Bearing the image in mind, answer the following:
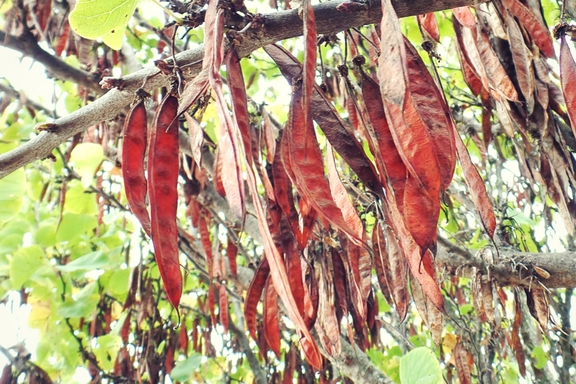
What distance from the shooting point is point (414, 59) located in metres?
0.65

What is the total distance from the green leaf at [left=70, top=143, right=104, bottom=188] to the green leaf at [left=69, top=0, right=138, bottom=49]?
0.82m

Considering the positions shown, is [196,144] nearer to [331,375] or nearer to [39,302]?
[331,375]

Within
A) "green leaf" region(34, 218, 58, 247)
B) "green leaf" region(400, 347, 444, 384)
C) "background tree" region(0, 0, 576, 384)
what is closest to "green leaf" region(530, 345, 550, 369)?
"background tree" region(0, 0, 576, 384)

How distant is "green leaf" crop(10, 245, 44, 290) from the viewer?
6.70 feet

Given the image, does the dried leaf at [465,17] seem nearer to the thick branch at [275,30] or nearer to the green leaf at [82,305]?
the thick branch at [275,30]

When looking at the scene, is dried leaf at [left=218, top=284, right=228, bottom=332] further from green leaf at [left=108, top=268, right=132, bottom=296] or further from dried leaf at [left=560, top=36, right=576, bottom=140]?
dried leaf at [left=560, top=36, right=576, bottom=140]

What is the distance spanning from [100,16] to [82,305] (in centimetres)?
171

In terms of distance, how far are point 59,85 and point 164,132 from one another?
2.41 m

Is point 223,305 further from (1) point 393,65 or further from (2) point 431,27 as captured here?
(1) point 393,65

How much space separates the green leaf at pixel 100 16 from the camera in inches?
33.0

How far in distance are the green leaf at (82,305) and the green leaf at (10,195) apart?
0.87 metres

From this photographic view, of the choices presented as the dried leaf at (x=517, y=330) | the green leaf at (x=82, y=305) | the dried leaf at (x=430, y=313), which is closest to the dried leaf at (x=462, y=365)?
the dried leaf at (x=517, y=330)

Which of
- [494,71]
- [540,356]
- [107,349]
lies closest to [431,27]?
[494,71]

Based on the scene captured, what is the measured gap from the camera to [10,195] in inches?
57.1
